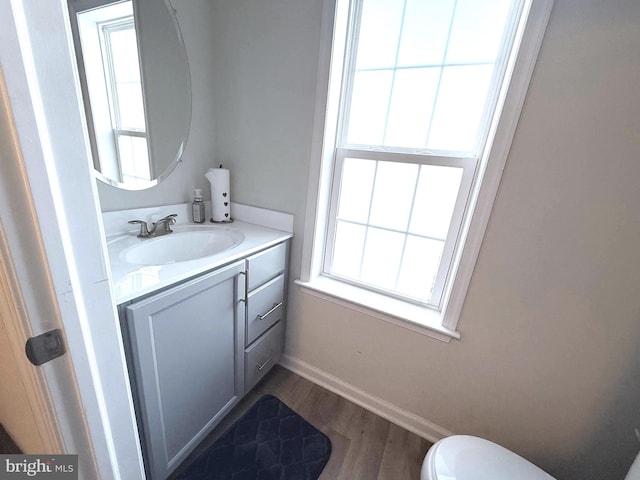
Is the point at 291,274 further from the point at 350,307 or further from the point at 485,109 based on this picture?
the point at 485,109

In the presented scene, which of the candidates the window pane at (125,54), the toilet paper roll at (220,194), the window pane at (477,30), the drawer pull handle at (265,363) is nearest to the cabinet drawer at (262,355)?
the drawer pull handle at (265,363)

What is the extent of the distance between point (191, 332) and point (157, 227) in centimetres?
61

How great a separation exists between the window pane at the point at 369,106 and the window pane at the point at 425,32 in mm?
110

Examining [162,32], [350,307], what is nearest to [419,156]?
[350,307]

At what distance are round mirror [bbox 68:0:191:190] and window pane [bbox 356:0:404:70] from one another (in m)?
0.89

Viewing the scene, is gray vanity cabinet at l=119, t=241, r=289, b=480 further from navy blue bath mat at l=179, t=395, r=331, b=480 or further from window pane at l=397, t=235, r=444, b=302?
window pane at l=397, t=235, r=444, b=302

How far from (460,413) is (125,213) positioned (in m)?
1.83

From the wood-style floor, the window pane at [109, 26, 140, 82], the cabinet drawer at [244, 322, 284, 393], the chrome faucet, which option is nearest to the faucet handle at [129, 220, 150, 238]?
the chrome faucet

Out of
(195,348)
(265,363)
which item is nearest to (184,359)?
(195,348)

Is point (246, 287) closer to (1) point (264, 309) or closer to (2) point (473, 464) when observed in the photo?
(1) point (264, 309)

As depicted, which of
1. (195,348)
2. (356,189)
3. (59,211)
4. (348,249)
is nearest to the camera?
(59,211)

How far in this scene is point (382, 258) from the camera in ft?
4.48

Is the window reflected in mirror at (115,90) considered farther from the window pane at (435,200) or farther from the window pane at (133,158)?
the window pane at (435,200)

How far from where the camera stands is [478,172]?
1.04m
